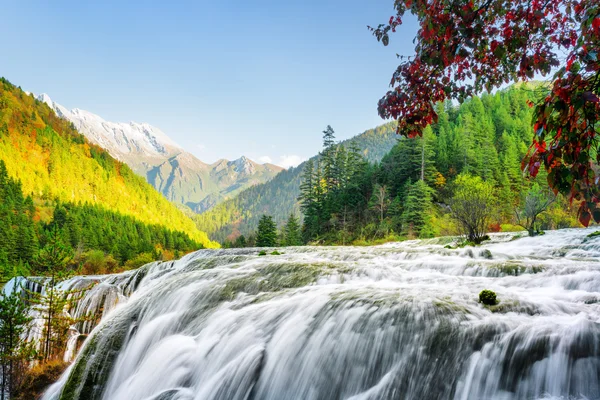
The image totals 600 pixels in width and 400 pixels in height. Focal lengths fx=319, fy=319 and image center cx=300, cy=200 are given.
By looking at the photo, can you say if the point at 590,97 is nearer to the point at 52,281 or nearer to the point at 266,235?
the point at 52,281

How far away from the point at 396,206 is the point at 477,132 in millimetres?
27808

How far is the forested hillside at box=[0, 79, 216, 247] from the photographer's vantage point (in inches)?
4422

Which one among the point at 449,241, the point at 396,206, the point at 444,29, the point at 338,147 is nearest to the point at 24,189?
the point at 338,147

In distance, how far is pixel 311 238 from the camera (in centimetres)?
5219

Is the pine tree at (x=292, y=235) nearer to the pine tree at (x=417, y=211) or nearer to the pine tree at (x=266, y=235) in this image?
the pine tree at (x=266, y=235)

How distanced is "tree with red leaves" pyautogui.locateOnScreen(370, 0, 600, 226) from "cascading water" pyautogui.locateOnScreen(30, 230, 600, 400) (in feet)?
6.70

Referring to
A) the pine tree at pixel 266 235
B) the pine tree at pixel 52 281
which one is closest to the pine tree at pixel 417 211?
the pine tree at pixel 266 235

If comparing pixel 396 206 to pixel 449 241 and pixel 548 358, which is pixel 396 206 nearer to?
pixel 449 241

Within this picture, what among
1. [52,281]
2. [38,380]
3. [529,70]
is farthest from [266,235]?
[529,70]

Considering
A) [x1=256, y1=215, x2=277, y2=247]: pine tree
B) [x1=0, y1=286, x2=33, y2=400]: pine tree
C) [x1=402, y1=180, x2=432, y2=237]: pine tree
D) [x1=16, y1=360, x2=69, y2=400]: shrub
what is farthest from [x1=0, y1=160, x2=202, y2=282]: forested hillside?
[x1=402, y1=180, x2=432, y2=237]: pine tree

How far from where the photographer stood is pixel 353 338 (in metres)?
4.27

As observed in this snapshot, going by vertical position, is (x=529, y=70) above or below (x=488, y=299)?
above

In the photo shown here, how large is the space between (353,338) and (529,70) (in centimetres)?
373

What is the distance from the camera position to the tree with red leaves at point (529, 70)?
1932 mm
